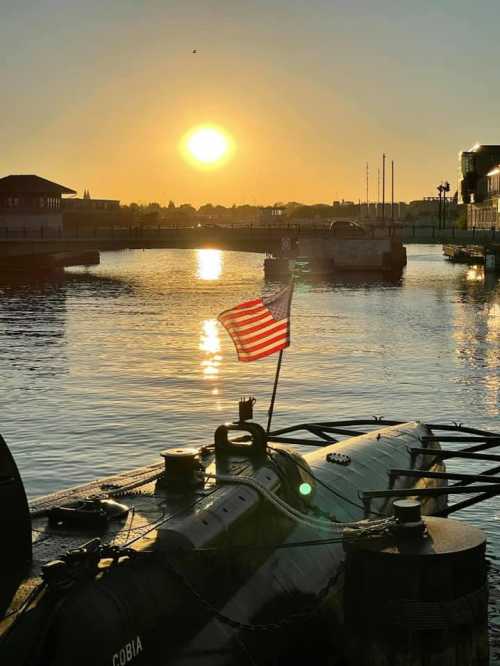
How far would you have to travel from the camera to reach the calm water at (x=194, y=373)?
44.4 m

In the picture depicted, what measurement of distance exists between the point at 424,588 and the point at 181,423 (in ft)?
105

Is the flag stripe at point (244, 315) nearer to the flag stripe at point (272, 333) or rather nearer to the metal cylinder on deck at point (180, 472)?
the flag stripe at point (272, 333)

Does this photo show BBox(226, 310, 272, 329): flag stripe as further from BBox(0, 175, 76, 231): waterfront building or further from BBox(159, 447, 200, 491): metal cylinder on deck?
BBox(0, 175, 76, 231): waterfront building

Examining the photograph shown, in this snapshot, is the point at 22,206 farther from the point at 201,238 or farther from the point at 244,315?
the point at 244,315

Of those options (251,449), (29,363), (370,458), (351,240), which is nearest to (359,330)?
(29,363)

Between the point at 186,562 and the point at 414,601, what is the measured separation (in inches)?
139

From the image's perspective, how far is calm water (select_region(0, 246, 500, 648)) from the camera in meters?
44.4

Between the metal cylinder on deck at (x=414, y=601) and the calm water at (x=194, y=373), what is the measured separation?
42.4 ft

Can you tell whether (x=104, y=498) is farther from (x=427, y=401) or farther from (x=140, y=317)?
(x=140, y=317)

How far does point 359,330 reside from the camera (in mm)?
90625

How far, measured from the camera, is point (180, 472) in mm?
19281

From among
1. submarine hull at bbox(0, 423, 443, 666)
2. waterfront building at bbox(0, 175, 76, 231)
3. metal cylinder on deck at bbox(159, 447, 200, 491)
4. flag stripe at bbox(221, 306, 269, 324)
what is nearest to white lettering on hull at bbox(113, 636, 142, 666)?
submarine hull at bbox(0, 423, 443, 666)

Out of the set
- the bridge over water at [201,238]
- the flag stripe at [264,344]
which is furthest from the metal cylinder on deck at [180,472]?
the bridge over water at [201,238]

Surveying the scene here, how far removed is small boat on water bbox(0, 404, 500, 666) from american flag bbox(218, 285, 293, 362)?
2.03 metres
